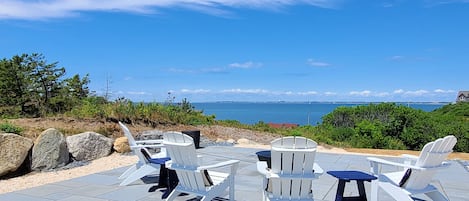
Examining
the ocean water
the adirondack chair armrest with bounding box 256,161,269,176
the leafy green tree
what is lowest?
the ocean water

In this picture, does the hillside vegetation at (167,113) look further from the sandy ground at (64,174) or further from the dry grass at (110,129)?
the sandy ground at (64,174)

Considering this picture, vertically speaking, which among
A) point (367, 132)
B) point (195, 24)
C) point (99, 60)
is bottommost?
point (367, 132)

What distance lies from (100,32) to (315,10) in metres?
8.97

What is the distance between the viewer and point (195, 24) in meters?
16.8

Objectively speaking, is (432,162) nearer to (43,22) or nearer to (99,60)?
(43,22)

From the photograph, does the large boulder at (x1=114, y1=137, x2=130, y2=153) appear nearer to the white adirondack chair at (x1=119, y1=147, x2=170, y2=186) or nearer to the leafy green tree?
the white adirondack chair at (x1=119, y1=147, x2=170, y2=186)

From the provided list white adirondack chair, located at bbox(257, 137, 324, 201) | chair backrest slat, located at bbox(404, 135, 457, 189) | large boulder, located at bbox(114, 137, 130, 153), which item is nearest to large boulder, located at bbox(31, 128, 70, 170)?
large boulder, located at bbox(114, 137, 130, 153)

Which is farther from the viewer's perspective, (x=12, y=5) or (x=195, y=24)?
(x=195, y=24)

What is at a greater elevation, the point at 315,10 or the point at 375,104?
the point at 315,10

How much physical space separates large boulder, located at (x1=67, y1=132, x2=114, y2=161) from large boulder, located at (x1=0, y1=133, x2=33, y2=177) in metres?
0.99


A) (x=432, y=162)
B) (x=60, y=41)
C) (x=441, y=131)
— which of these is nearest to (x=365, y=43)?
(x=441, y=131)

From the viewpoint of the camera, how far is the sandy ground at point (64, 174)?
5.77 m

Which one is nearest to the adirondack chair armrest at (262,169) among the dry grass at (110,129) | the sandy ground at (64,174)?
the sandy ground at (64,174)

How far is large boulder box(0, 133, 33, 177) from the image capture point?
20.7 feet
